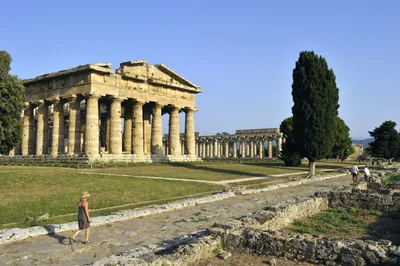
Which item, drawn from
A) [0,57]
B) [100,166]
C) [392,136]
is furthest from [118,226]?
[392,136]

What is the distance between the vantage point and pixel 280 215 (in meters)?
11.0

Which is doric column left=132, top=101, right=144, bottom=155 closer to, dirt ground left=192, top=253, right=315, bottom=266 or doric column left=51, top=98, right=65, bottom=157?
doric column left=51, top=98, right=65, bottom=157

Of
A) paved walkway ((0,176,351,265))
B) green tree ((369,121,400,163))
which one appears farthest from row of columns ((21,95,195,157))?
green tree ((369,121,400,163))

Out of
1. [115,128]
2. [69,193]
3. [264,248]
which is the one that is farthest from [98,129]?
[264,248]

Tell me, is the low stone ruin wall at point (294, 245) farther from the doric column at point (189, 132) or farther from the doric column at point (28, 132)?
the doric column at point (28, 132)

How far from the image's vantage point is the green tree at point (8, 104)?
34.8 metres

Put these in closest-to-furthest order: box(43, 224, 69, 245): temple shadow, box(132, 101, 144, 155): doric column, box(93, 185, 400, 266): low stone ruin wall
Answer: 1. box(93, 185, 400, 266): low stone ruin wall
2. box(43, 224, 69, 245): temple shadow
3. box(132, 101, 144, 155): doric column

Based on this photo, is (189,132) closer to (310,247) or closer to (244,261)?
(244,261)

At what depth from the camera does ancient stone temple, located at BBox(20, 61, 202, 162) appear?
136 feet

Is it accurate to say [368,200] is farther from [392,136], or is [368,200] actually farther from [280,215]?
[392,136]

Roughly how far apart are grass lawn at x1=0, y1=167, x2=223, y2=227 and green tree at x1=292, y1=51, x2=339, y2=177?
614 inches

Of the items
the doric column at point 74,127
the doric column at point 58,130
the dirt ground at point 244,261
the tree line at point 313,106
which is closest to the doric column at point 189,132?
the doric column at point 74,127

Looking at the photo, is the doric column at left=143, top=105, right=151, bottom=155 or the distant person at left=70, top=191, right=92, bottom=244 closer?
the distant person at left=70, top=191, right=92, bottom=244

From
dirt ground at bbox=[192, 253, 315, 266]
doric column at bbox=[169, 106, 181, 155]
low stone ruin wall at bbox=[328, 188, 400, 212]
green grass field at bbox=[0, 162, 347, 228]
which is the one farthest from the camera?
doric column at bbox=[169, 106, 181, 155]
